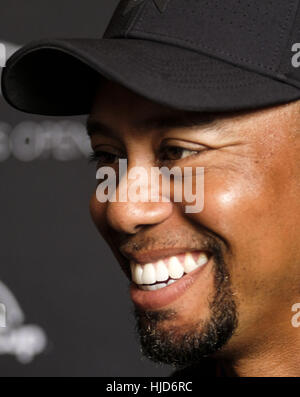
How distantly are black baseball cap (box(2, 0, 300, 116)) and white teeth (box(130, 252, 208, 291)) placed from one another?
24 centimetres

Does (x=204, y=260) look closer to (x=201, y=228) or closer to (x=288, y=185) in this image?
(x=201, y=228)

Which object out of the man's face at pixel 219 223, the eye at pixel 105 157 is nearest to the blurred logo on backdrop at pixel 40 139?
the eye at pixel 105 157

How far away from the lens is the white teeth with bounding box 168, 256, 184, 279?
3.14ft

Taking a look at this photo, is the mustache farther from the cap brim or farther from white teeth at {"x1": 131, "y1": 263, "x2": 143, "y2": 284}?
the cap brim

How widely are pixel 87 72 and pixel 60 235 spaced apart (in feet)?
3.25

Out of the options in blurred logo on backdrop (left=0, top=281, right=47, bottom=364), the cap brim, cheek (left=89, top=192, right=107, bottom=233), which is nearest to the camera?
the cap brim

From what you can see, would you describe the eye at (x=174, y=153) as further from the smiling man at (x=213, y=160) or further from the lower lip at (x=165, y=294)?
the lower lip at (x=165, y=294)

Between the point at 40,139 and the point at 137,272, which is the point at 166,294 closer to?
the point at 137,272

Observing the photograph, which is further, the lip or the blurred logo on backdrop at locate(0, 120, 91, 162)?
the blurred logo on backdrop at locate(0, 120, 91, 162)

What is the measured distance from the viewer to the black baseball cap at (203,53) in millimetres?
855

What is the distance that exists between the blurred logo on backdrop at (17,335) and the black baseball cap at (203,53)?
3.80 feet

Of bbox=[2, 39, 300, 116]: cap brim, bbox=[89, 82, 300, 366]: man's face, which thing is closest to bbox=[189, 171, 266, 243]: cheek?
bbox=[89, 82, 300, 366]: man's face

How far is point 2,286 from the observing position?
1981 mm

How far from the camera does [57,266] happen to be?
2.00 metres
